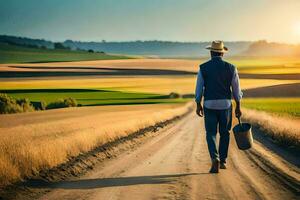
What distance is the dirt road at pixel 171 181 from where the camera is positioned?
9453mm

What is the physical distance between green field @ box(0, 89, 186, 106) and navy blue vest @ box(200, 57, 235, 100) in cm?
6280

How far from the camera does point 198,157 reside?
48.8 feet

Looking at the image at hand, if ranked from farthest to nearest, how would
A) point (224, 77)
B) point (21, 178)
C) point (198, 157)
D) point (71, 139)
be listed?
point (71, 139) < point (198, 157) < point (224, 77) < point (21, 178)

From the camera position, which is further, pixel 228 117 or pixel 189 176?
pixel 228 117

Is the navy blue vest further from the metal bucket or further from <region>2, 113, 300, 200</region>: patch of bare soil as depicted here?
<region>2, 113, 300, 200</region>: patch of bare soil

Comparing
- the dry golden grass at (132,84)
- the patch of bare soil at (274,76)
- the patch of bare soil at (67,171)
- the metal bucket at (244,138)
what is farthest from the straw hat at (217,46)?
the patch of bare soil at (274,76)

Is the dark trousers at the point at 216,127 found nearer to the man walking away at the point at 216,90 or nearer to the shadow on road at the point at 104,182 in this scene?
the man walking away at the point at 216,90

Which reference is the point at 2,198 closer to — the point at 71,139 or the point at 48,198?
the point at 48,198

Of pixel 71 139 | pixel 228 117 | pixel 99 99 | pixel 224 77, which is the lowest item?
pixel 99 99

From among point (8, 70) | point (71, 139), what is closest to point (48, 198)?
point (71, 139)

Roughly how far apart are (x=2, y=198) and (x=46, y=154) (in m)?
3.60

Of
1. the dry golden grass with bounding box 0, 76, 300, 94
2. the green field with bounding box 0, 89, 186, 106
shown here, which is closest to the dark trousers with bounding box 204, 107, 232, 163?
the green field with bounding box 0, 89, 186, 106

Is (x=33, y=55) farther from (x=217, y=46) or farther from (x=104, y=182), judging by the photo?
(x=104, y=182)

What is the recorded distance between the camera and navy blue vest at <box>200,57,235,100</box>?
1252 cm
